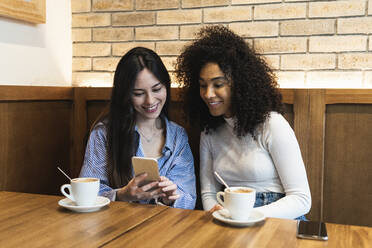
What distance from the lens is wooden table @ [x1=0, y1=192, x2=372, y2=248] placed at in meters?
1.03

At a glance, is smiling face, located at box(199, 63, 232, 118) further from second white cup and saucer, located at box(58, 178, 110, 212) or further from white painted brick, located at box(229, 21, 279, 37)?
second white cup and saucer, located at box(58, 178, 110, 212)

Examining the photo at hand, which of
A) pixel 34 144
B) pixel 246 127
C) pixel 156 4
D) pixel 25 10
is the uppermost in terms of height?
pixel 156 4

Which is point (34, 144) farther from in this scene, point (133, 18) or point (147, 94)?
point (133, 18)

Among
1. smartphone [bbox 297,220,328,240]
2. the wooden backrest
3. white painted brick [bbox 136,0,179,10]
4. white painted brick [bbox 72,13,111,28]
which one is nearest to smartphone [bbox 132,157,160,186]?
smartphone [bbox 297,220,328,240]

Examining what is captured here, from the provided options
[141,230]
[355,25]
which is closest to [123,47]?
[355,25]

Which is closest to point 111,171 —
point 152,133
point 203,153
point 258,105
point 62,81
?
point 152,133

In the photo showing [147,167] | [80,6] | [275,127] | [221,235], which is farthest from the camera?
[80,6]

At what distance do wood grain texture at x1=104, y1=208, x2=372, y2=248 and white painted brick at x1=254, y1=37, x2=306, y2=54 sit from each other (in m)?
1.13

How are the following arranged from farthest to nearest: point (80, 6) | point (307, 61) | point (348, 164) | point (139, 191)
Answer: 1. point (80, 6)
2. point (307, 61)
3. point (348, 164)
4. point (139, 191)

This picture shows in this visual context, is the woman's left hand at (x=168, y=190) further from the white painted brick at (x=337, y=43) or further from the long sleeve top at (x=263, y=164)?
the white painted brick at (x=337, y=43)

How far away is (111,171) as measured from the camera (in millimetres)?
1862

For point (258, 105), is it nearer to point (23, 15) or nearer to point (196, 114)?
point (196, 114)

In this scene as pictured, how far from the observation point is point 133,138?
6.23 feet

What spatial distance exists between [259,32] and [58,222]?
143 centimetres
